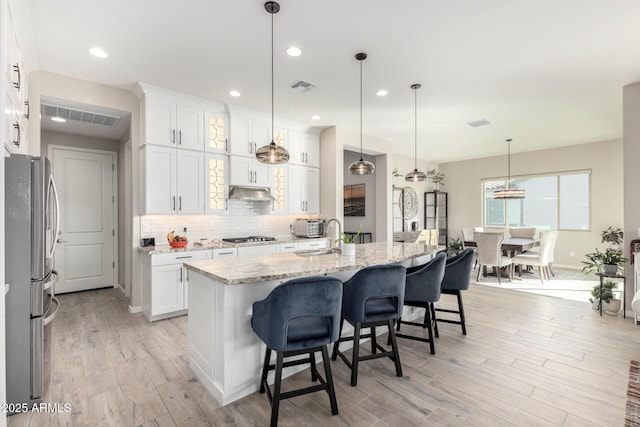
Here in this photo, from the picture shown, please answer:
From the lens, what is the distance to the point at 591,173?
23.3ft

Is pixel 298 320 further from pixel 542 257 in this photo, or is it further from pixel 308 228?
pixel 542 257

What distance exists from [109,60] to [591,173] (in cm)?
920

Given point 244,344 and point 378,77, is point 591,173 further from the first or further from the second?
point 244,344

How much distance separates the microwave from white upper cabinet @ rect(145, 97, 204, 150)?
2074 millimetres

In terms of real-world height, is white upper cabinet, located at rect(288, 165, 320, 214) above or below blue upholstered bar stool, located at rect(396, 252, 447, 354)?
above

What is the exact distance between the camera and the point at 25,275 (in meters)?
2.10

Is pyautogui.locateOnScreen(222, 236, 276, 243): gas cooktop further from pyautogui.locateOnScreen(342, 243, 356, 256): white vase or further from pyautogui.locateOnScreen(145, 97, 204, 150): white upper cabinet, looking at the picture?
pyautogui.locateOnScreen(342, 243, 356, 256): white vase

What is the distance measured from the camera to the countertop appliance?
6.73 feet

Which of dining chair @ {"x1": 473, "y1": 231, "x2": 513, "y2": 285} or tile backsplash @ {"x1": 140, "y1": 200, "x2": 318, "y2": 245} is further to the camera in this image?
dining chair @ {"x1": 473, "y1": 231, "x2": 513, "y2": 285}

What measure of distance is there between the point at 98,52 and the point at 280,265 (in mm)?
2830

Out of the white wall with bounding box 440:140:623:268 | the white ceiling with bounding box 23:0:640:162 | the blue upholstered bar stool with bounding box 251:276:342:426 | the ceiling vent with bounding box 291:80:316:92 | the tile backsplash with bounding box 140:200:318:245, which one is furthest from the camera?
the white wall with bounding box 440:140:623:268

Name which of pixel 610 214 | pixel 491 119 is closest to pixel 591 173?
pixel 610 214

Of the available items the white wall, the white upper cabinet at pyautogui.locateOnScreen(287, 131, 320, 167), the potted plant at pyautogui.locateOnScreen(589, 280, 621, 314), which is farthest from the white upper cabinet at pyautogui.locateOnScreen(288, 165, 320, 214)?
the white wall

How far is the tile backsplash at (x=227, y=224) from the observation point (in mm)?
4336
